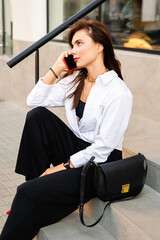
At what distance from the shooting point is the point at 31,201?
7.33 ft

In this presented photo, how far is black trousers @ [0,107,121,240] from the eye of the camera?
2.23 metres

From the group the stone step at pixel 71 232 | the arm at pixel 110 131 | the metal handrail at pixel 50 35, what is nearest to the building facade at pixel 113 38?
the metal handrail at pixel 50 35

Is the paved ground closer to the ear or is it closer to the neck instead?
the neck

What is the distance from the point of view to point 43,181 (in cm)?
229

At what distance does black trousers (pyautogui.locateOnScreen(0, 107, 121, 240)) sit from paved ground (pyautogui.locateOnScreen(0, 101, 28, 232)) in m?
0.65

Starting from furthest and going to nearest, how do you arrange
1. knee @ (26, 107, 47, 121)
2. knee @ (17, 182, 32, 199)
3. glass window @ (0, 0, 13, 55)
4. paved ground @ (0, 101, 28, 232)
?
glass window @ (0, 0, 13, 55) < paved ground @ (0, 101, 28, 232) < knee @ (26, 107, 47, 121) < knee @ (17, 182, 32, 199)

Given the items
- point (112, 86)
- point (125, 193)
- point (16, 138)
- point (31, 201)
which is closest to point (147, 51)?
point (16, 138)

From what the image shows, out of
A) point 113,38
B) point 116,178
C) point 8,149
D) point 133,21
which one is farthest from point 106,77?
point 113,38

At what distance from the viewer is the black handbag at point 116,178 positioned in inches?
89.5

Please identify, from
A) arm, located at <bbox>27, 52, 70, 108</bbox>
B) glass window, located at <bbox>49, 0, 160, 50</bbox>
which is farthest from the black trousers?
glass window, located at <bbox>49, 0, 160, 50</bbox>

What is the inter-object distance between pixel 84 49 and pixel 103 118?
0.47 meters

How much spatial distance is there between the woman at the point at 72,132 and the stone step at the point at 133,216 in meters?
0.17

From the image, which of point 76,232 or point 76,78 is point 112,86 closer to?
point 76,78

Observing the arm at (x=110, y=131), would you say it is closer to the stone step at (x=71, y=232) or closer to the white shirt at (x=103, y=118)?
the white shirt at (x=103, y=118)
